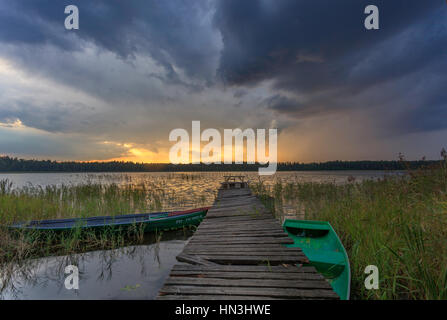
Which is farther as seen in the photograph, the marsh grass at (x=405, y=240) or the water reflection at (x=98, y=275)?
the water reflection at (x=98, y=275)

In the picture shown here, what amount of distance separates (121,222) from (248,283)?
23.1ft

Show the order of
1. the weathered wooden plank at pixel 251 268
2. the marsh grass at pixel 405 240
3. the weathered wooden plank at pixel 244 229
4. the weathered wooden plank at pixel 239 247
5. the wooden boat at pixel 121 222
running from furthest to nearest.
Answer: the wooden boat at pixel 121 222 → the weathered wooden plank at pixel 244 229 → the weathered wooden plank at pixel 239 247 → the weathered wooden plank at pixel 251 268 → the marsh grass at pixel 405 240

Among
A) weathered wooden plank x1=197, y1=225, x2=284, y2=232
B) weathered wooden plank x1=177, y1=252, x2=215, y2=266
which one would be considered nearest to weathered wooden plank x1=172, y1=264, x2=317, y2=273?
weathered wooden plank x1=177, y1=252, x2=215, y2=266

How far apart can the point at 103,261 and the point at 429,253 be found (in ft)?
24.5

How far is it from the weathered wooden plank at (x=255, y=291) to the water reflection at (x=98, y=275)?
2406 mm

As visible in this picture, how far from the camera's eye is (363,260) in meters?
4.08

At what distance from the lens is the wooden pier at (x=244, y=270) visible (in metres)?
2.63

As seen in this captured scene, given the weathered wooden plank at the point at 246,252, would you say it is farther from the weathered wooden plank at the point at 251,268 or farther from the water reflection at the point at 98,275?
the water reflection at the point at 98,275

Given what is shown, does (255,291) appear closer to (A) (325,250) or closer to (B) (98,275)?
(A) (325,250)

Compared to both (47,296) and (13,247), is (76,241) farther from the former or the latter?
(47,296)

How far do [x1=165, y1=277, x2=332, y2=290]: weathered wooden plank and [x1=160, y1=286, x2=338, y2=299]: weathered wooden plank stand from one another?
0.23 ft

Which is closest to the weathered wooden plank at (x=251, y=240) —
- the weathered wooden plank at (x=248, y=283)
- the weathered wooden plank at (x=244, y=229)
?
the weathered wooden plank at (x=244, y=229)

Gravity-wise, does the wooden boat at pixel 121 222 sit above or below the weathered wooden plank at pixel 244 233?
below
